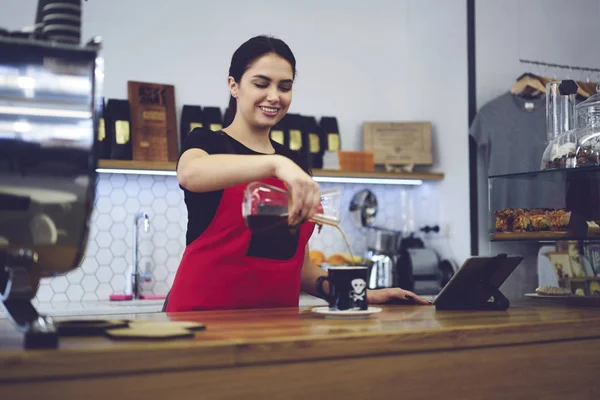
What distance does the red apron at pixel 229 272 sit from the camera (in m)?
1.87

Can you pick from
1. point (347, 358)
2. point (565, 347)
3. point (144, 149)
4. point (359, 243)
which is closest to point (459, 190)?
point (359, 243)

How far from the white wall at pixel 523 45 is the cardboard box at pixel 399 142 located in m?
0.34

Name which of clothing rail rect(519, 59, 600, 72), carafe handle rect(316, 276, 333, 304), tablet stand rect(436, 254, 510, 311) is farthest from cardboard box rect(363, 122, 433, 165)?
carafe handle rect(316, 276, 333, 304)

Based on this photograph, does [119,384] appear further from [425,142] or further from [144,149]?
[425,142]

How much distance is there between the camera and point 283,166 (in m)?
1.37

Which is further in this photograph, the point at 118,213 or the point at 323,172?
the point at 323,172

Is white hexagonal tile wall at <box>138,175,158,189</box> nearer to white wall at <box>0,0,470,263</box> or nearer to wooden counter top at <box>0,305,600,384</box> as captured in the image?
white wall at <box>0,0,470,263</box>

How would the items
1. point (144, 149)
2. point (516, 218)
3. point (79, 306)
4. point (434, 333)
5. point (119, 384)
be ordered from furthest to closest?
point (144, 149), point (79, 306), point (516, 218), point (434, 333), point (119, 384)

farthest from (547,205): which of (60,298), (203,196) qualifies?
(60,298)

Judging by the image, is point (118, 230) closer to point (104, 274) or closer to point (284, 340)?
point (104, 274)

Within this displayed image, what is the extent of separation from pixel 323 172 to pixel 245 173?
8.18 ft

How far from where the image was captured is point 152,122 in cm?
368

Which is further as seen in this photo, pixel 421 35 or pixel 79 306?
pixel 421 35

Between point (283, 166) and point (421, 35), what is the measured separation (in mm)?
3340
